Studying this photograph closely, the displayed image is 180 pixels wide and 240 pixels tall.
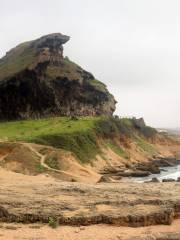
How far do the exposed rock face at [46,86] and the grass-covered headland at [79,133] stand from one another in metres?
6.10

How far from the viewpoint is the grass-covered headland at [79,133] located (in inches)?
2911

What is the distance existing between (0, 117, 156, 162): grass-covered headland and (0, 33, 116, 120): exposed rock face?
20.0 ft

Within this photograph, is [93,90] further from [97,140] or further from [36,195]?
[36,195]

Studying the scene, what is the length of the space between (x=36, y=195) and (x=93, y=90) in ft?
295

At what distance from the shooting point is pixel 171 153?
373ft

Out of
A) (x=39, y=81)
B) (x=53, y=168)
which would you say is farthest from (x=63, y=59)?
(x=53, y=168)

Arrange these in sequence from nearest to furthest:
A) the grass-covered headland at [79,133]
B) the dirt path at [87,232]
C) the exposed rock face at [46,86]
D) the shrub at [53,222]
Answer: the dirt path at [87,232] → the shrub at [53,222] → the grass-covered headland at [79,133] → the exposed rock face at [46,86]

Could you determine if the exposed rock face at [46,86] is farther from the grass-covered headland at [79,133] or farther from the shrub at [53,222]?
the shrub at [53,222]

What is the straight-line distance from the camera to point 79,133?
8038 centimetres

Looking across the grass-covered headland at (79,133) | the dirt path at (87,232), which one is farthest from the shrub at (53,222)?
the grass-covered headland at (79,133)

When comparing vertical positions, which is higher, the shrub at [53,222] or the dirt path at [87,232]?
the shrub at [53,222]

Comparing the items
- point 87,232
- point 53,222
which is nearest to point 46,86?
point 53,222

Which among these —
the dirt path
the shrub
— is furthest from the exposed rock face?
the dirt path

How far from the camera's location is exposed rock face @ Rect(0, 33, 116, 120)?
99.2 metres
